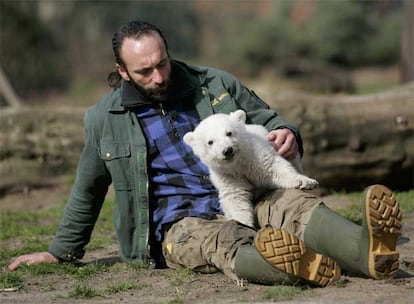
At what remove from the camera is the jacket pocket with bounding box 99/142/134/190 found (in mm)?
5012

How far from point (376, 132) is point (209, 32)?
53.7ft

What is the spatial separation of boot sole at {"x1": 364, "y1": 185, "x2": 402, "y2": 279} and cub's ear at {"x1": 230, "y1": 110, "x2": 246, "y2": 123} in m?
1.15

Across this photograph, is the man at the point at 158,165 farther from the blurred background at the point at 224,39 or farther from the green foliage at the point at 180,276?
the blurred background at the point at 224,39

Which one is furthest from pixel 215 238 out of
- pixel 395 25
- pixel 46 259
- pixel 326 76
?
pixel 395 25

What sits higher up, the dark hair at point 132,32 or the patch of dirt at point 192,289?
the dark hair at point 132,32

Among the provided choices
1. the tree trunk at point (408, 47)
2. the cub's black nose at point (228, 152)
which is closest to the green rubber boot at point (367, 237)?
the cub's black nose at point (228, 152)

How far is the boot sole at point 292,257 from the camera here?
3738 millimetres

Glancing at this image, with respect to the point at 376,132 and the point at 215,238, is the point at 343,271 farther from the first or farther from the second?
the point at 376,132

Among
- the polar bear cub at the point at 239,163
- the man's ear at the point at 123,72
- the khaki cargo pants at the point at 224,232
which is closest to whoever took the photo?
the khaki cargo pants at the point at 224,232

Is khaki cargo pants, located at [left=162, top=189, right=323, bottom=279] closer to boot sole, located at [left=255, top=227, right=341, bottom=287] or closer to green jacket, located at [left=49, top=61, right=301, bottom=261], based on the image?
green jacket, located at [left=49, top=61, right=301, bottom=261]

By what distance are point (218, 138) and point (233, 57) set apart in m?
19.4

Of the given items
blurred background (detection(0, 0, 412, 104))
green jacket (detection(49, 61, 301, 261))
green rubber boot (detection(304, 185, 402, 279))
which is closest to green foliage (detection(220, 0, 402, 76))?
blurred background (detection(0, 0, 412, 104))

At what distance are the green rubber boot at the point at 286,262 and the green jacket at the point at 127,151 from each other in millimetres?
1221

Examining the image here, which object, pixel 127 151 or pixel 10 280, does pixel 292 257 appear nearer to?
pixel 127 151
